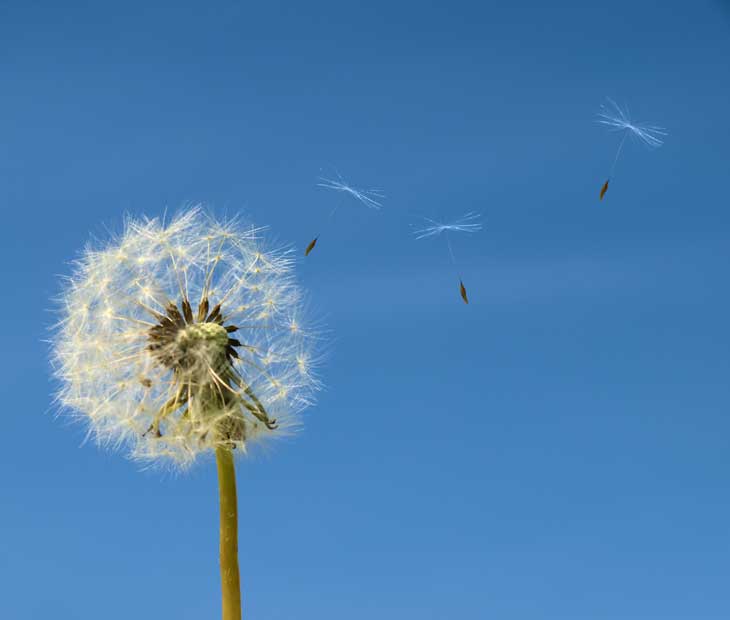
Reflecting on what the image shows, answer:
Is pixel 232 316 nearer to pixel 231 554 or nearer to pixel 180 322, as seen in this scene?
pixel 180 322

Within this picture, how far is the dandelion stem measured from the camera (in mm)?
13594

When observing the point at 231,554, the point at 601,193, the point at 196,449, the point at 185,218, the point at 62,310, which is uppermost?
the point at 185,218

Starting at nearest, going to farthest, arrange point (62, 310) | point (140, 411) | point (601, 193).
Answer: point (601, 193) → point (140, 411) → point (62, 310)

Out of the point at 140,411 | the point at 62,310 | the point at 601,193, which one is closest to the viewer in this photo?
the point at 601,193

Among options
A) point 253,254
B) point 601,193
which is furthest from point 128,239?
point 601,193

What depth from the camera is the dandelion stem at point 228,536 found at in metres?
13.6

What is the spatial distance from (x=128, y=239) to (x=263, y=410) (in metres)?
3.54

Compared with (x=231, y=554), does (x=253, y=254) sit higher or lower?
higher

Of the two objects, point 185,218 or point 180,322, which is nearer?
point 180,322

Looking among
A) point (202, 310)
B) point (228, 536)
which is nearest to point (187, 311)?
point (202, 310)

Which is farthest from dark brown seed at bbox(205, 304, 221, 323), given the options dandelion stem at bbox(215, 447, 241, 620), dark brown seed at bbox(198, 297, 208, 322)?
dandelion stem at bbox(215, 447, 241, 620)

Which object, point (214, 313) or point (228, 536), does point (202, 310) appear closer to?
point (214, 313)

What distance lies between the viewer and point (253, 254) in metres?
15.6

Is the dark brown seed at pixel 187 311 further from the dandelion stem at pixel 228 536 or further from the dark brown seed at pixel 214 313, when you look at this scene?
the dandelion stem at pixel 228 536
